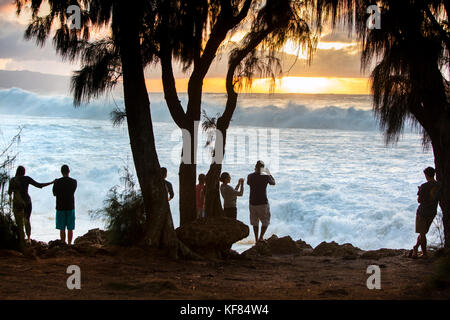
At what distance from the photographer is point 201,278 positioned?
27.2 feet

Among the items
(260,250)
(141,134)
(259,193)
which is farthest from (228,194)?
(141,134)

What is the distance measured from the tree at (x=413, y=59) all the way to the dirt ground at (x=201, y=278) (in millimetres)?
1930

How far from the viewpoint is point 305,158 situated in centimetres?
3731

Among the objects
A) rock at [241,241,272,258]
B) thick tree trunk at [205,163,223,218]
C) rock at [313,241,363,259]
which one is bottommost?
rock at [313,241,363,259]

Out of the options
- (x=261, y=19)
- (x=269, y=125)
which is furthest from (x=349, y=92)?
(x=261, y=19)

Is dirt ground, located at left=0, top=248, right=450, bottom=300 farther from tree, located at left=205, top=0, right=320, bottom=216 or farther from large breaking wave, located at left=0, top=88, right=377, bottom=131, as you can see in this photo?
large breaking wave, located at left=0, top=88, right=377, bottom=131

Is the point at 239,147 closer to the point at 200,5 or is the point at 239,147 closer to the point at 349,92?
the point at 349,92

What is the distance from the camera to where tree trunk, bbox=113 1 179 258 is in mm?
9789

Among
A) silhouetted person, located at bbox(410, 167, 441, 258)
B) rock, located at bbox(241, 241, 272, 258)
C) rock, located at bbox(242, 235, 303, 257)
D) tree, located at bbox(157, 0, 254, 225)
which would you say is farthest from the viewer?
rock, located at bbox(242, 235, 303, 257)

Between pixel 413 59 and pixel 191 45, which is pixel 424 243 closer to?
pixel 413 59

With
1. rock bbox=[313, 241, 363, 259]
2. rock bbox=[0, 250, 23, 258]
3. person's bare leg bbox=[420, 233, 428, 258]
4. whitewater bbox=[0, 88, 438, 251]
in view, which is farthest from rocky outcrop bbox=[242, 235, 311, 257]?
rock bbox=[0, 250, 23, 258]

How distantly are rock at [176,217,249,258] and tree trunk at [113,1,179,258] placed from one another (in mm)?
518

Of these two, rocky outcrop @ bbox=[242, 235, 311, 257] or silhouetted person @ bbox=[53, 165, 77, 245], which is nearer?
silhouetted person @ bbox=[53, 165, 77, 245]
